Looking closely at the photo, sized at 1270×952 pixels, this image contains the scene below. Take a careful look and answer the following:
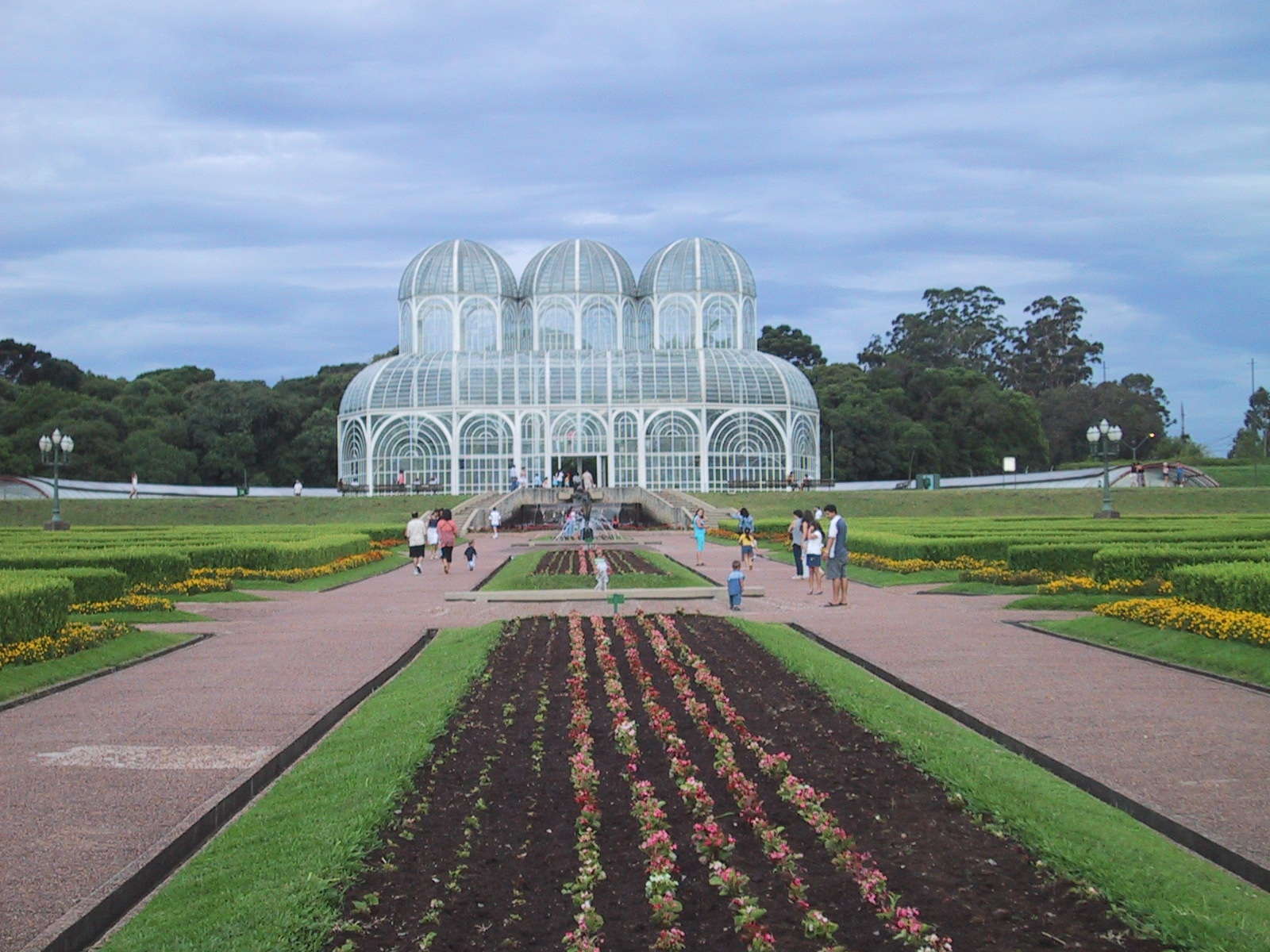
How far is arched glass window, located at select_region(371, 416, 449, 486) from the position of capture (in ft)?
234

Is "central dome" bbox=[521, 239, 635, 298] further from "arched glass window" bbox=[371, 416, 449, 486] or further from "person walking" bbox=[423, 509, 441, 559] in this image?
"person walking" bbox=[423, 509, 441, 559]

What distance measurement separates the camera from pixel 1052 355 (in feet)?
397

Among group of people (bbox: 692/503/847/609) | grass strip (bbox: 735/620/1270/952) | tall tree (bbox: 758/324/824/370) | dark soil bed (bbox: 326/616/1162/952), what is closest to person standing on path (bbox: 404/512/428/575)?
group of people (bbox: 692/503/847/609)

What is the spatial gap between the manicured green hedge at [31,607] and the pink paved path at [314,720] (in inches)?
50.3

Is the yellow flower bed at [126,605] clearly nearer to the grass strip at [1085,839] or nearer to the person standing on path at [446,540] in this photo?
the person standing on path at [446,540]

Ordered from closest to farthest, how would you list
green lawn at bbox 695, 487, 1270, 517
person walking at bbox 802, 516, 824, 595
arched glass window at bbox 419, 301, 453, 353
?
person walking at bbox 802, 516, 824, 595 < green lawn at bbox 695, 487, 1270, 517 < arched glass window at bbox 419, 301, 453, 353

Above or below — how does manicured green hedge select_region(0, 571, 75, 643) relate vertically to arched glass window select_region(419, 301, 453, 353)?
below

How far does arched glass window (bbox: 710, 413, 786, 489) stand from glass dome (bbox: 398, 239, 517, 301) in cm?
1818

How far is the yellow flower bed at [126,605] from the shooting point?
807 inches

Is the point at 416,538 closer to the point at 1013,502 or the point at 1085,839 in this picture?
the point at 1085,839

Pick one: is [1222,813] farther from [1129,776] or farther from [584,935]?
[584,935]

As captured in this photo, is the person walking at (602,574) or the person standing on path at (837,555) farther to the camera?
the person walking at (602,574)

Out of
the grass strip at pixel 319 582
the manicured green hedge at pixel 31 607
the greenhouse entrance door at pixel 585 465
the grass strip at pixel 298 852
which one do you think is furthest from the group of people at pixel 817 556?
the greenhouse entrance door at pixel 585 465

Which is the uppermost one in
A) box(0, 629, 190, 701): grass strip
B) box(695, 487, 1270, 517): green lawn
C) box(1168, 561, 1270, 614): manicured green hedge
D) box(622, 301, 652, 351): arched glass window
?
box(622, 301, 652, 351): arched glass window
